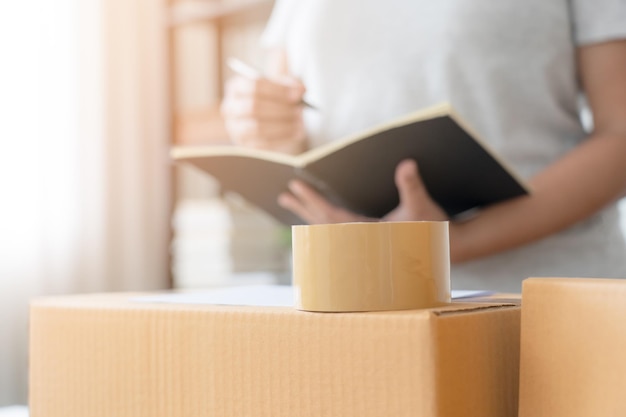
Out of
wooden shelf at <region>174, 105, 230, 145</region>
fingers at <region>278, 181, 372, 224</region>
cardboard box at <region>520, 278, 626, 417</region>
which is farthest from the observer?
wooden shelf at <region>174, 105, 230, 145</region>

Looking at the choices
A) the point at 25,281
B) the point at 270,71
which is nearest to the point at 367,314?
the point at 270,71

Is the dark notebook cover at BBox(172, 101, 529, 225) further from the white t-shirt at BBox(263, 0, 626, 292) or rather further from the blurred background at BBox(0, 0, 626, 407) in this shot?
the blurred background at BBox(0, 0, 626, 407)

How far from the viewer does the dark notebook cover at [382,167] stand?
699 mm

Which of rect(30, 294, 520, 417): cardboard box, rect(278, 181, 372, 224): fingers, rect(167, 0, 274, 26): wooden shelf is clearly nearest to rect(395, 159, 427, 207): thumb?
rect(278, 181, 372, 224): fingers

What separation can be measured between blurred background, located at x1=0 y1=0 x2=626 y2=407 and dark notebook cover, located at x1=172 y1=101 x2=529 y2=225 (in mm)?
1200

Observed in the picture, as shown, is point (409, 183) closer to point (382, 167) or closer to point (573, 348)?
point (382, 167)

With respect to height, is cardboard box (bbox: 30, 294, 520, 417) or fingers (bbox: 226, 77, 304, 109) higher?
fingers (bbox: 226, 77, 304, 109)

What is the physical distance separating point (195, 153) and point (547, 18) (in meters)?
0.47

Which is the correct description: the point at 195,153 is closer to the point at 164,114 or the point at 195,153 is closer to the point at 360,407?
the point at 360,407

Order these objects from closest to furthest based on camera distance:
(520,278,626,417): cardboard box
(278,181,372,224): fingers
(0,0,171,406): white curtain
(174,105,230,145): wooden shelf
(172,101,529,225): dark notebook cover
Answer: (520,278,626,417): cardboard box → (172,101,529,225): dark notebook cover → (278,181,372,224): fingers → (0,0,171,406): white curtain → (174,105,230,145): wooden shelf

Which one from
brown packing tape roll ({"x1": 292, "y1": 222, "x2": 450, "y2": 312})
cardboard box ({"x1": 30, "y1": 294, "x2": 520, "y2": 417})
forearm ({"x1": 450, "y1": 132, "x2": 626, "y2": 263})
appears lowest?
cardboard box ({"x1": 30, "y1": 294, "x2": 520, "y2": 417})

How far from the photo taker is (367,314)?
41cm

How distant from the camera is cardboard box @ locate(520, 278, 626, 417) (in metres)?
0.36

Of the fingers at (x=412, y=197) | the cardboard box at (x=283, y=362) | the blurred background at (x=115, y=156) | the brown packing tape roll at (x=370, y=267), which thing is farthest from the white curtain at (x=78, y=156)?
the brown packing tape roll at (x=370, y=267)
